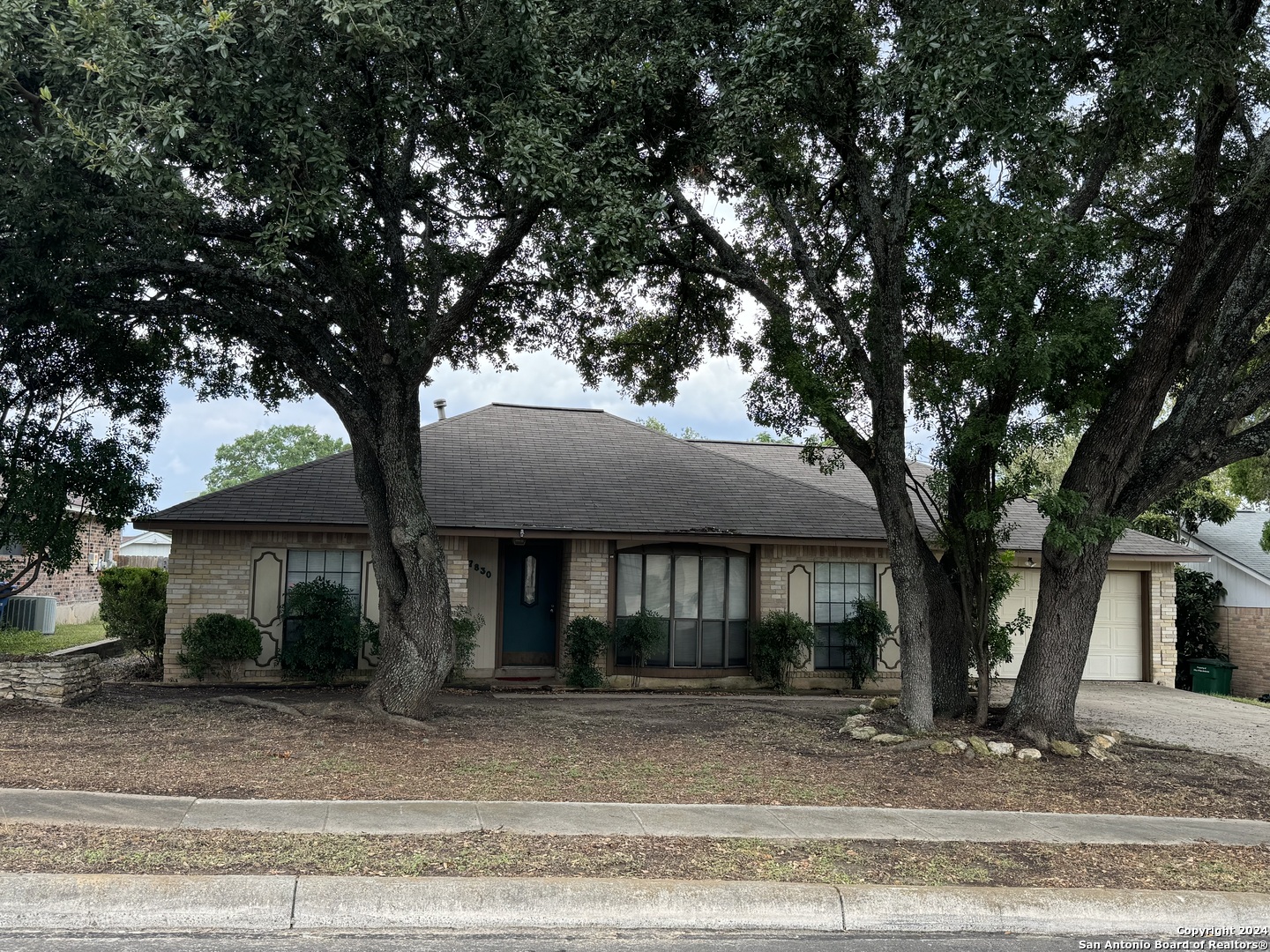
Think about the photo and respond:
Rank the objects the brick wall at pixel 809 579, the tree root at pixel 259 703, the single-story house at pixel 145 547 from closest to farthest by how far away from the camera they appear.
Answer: the tree root at pixel 259 703 → the brick wall at pixel 809 579 → the single-story house at pixel 145 547

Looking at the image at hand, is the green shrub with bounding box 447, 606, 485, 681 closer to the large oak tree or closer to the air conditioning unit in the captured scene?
the large oak tree

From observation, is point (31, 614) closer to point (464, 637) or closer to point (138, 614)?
point (138, 614)

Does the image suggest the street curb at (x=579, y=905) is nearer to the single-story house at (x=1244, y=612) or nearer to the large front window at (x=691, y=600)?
the large front window at (x=691, y=600)

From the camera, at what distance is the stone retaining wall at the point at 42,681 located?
1138 centimetres

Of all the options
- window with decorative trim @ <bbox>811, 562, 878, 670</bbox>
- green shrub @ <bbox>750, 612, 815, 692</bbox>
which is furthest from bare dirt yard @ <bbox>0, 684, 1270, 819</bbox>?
window with decorative trim @ <bbox>811, 562, 878, 670</bbox>

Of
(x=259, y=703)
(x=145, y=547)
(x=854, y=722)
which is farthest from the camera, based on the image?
(x=145, y=547)

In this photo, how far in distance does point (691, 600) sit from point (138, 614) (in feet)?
29.6

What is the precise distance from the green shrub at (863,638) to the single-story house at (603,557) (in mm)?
327

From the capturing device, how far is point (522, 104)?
9227mm

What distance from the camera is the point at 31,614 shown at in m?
24.8

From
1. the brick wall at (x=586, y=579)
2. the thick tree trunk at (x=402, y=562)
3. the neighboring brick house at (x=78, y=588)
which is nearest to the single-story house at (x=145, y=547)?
the neighboring brick house at (x=78, y=588)

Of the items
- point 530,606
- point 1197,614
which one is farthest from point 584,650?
point 1197,614

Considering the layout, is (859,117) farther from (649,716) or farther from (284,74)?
(649,716)

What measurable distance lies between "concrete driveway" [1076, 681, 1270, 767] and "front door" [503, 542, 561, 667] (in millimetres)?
8270
